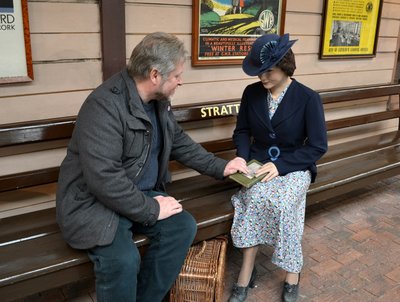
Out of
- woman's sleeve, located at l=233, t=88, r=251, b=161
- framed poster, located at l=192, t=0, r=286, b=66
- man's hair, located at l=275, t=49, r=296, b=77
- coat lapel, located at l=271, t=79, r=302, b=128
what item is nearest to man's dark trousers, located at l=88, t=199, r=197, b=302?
woman's sleeve, located at l=233, t=88, r=251, b=161

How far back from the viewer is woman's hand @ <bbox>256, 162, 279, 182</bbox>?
2598 mm

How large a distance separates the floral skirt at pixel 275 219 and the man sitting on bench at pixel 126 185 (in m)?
0.41

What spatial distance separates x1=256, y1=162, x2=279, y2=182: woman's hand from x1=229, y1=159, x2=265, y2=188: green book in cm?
2

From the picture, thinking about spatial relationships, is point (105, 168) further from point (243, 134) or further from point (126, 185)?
point (243, 134)

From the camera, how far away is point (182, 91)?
3.20 m

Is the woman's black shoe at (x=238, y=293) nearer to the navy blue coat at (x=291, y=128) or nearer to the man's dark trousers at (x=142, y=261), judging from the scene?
the man's dark trousers at (x=142, y=261)

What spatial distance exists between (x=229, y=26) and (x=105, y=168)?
72.0 inches

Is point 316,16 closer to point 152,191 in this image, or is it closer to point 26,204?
point 152,191

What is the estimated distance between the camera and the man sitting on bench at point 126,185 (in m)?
1.97

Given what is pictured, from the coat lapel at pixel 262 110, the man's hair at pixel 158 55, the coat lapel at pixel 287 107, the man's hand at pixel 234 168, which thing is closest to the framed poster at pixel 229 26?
the coat lapel at pixel 262 110

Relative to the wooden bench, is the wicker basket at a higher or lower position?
lower

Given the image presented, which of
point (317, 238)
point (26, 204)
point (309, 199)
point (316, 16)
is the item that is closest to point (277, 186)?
point (309, 199)

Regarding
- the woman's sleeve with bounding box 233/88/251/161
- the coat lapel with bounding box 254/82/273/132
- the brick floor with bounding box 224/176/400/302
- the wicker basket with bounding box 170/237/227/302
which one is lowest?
the brick floor with bounding box 224/176/400/302

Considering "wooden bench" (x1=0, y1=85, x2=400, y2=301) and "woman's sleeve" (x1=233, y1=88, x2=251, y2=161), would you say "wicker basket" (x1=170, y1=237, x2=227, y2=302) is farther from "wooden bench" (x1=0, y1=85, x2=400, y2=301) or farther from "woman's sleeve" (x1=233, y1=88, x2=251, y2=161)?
"woman's sleeve" (x1=233, y1=88, x2=251, y2=161)
